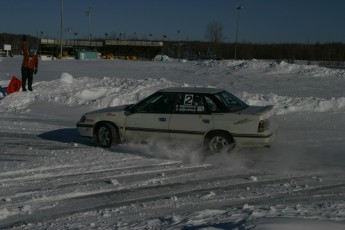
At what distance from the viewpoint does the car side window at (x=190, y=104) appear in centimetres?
899

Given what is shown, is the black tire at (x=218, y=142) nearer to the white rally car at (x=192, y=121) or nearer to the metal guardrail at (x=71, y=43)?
the white rally car at (x=192, y=121)

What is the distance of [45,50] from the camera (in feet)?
289

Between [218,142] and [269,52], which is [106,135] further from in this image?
[269,52]

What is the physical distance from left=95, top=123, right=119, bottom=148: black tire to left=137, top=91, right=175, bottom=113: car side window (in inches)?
29.0

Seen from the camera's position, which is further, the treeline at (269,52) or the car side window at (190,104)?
the treeline at (269,52)

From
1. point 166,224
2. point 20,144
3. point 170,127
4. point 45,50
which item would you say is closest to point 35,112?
point 20,144

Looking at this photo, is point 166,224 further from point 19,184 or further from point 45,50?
point 45,50

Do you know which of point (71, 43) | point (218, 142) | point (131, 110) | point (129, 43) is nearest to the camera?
point (218, 142)

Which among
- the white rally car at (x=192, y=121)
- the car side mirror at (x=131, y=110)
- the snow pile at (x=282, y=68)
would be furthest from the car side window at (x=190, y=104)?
the snow pile at (x=282, y=68)

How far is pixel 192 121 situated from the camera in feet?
29.3

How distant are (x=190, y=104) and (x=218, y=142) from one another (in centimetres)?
94

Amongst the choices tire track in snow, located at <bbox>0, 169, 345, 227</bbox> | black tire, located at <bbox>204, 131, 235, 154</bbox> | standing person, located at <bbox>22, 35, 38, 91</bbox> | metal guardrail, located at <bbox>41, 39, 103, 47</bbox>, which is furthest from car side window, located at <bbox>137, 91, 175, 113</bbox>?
metal guardrail, located at <bbox>41, 39, 103, 47</bbox>

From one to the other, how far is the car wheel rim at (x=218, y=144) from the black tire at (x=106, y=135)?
208cm

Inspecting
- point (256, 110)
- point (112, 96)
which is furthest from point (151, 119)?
point (112, 96)
